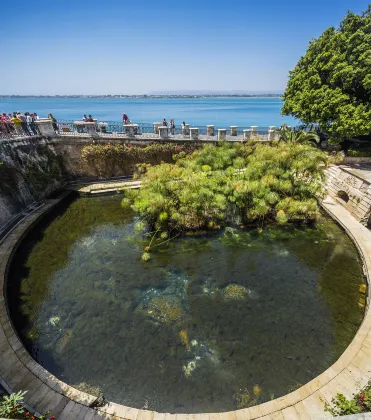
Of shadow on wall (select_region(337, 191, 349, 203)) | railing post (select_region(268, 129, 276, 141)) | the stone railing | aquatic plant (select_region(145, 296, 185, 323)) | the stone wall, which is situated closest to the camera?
aquatic plant (select_region(145, 296, 185, 323))

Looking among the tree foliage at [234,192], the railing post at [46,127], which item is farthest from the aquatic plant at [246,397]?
the railing post at [46,127]

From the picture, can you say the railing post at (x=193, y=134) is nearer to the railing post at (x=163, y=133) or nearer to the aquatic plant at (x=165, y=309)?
the railing post at (x=163, y=133)

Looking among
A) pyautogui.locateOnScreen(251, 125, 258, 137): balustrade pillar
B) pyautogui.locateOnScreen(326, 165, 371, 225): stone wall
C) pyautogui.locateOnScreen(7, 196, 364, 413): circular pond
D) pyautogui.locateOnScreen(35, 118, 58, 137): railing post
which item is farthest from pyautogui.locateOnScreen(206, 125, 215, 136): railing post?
pyautogui.locateOnScreen(35, 118, 58, 137): railing post

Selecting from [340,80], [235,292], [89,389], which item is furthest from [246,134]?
[89,389]

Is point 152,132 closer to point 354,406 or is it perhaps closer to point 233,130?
point 233,130

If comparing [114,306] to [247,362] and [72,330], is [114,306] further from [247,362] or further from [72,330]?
[247,362]

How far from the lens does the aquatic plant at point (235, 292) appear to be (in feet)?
35.0

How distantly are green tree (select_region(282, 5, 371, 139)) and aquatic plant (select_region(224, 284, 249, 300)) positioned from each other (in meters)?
16.6

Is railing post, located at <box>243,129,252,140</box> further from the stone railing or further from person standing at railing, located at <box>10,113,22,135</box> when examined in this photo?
person standing at railing, located at <box>10,113,22,135</box>

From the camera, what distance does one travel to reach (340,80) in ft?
64.4

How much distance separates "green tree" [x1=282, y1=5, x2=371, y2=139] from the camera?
60.3ft

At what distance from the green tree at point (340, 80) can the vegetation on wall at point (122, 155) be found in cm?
1153

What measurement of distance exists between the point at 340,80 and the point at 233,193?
49.8ft

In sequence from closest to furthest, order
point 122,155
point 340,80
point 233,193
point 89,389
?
point 89,389 → point 233,193 → point 340,80 → point 122,155
